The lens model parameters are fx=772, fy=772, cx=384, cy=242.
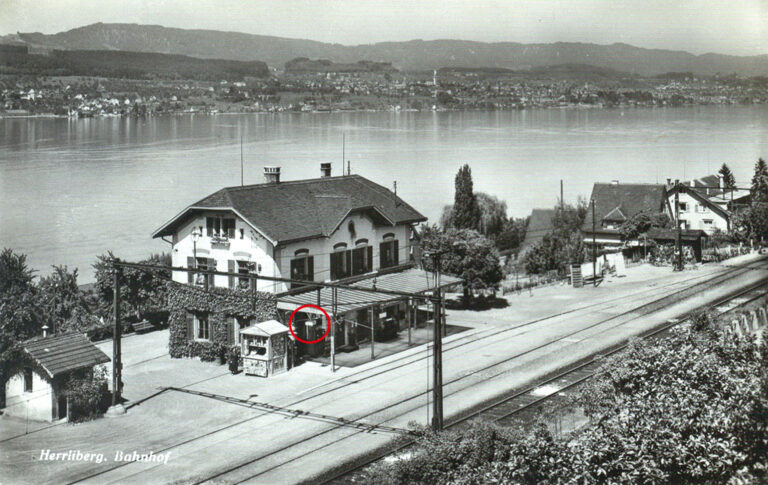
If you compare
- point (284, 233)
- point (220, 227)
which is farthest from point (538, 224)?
point (220, 227)

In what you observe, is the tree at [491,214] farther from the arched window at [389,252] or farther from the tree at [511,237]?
the arched window at [389,252]

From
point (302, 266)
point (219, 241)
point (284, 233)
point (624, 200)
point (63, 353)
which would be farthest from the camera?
point (624, 200)

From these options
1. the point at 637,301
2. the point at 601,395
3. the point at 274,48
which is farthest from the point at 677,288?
the point at 274,48

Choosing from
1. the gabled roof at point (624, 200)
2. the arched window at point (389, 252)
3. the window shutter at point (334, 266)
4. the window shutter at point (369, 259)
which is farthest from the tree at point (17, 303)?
the gabled roof at point (624, 200)

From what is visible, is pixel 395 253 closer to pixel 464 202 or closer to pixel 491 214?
pixel 464 202

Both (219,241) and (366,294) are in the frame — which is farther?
(366,294)

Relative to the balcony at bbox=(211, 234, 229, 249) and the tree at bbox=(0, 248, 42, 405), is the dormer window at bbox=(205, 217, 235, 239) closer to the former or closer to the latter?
the balcony at bbox=(211, 234, 229, 249)

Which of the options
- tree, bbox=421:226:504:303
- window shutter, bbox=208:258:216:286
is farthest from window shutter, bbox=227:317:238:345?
tree, bbox=421:226:504:303
